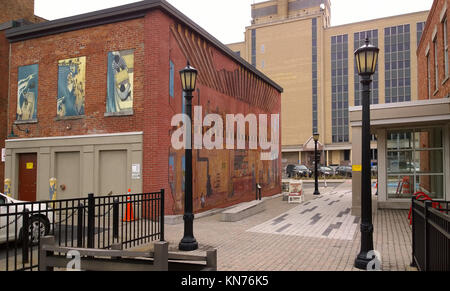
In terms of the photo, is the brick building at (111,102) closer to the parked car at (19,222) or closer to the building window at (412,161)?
Result: the parked car at (19,222)

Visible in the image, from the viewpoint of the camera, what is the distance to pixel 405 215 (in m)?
13.6

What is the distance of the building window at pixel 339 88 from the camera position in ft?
221

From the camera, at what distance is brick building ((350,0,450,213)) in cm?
1365

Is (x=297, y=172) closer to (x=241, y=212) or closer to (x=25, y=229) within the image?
(x=241, y=212)

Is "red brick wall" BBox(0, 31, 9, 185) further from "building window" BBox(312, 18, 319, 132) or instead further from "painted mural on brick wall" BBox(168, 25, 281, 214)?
"building window" BBox(312, 18, 319, 132)

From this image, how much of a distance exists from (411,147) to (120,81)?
1180cm

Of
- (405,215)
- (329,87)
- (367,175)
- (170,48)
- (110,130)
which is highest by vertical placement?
(329,87)

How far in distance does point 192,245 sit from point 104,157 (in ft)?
20.2


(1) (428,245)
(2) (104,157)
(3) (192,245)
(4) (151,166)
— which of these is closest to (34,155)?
(2) (104,157)

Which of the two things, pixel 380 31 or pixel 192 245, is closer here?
pixel 192 245

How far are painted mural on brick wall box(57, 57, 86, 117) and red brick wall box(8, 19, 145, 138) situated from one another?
21 cm

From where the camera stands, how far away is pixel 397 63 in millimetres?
64438

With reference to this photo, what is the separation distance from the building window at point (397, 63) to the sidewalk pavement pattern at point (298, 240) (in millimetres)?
56003
